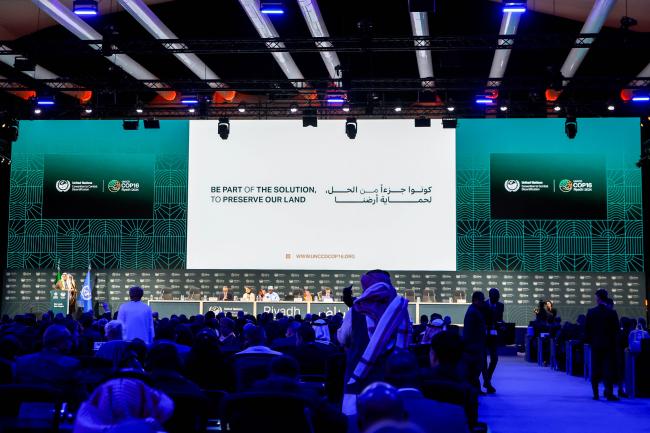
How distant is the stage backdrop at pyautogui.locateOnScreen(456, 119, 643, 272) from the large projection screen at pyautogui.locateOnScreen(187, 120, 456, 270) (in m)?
1.00

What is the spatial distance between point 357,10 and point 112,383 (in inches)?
676

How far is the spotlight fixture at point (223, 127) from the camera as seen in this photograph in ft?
76.2

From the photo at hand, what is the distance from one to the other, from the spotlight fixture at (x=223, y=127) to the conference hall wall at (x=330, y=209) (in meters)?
1.19

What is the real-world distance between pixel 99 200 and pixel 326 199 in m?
6.40

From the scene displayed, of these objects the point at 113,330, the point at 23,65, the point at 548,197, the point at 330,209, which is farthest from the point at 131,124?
the point at 113,330

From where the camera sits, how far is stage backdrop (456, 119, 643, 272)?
80.8ft

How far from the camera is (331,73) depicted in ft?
78.5

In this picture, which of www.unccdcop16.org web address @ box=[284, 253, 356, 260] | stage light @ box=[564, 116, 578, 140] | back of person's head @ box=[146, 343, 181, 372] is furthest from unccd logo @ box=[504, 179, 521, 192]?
back of person's head @ box=[146, 343, 181, 372]

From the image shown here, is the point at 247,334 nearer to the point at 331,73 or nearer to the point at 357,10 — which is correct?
the point at 357,10

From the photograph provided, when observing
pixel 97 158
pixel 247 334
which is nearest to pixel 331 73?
pixel 97 158

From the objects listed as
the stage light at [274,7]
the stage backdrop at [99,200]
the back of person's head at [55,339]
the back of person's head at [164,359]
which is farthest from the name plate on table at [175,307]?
the back of person's head at [164,359]

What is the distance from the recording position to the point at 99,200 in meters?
25.4

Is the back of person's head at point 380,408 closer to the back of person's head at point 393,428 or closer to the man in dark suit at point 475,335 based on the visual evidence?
the back of person's head at point 393,428

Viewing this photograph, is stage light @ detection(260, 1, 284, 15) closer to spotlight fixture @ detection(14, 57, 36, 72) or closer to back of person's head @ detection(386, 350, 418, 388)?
spotlight fixture @ detection(14, 57, 36, 72)
